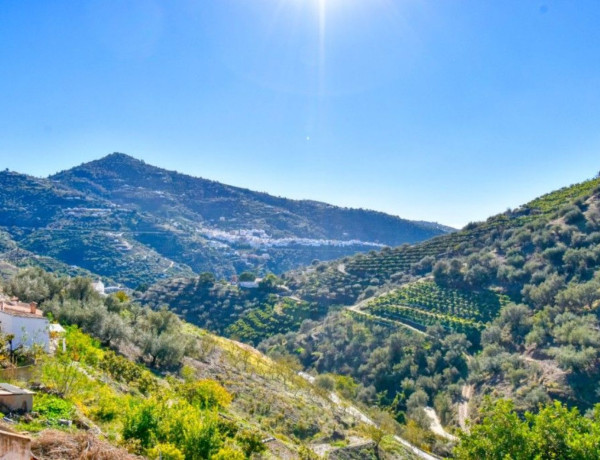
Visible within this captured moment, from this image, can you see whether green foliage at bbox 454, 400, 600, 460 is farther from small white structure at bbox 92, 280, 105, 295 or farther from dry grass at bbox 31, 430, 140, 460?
small white structure at bbox 92, 280, 105, 295

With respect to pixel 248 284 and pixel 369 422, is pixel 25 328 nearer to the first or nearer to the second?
pixel 369 422

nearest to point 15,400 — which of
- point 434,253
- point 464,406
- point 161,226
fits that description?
point 464,406

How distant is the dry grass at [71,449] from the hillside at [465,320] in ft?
77.7

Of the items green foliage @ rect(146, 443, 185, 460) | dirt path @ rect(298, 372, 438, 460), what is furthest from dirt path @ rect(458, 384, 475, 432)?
green foliage @ rect(146, 443, 185, 460)

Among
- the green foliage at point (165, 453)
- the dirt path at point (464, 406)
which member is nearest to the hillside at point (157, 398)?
the green foliage at point (165, 453)

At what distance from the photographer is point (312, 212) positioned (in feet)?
540

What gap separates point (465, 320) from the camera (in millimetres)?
37750

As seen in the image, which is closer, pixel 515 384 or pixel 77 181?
pixel 515 384

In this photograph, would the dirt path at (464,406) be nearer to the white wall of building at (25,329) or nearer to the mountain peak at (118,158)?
the white wall of building at (25,329)

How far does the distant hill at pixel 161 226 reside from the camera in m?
95.4

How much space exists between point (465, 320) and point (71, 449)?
119 ft

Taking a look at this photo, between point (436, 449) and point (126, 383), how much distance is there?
16246mm

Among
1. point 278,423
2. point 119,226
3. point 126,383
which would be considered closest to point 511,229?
point 278,423

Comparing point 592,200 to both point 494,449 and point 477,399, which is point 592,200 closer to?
point 477,399
